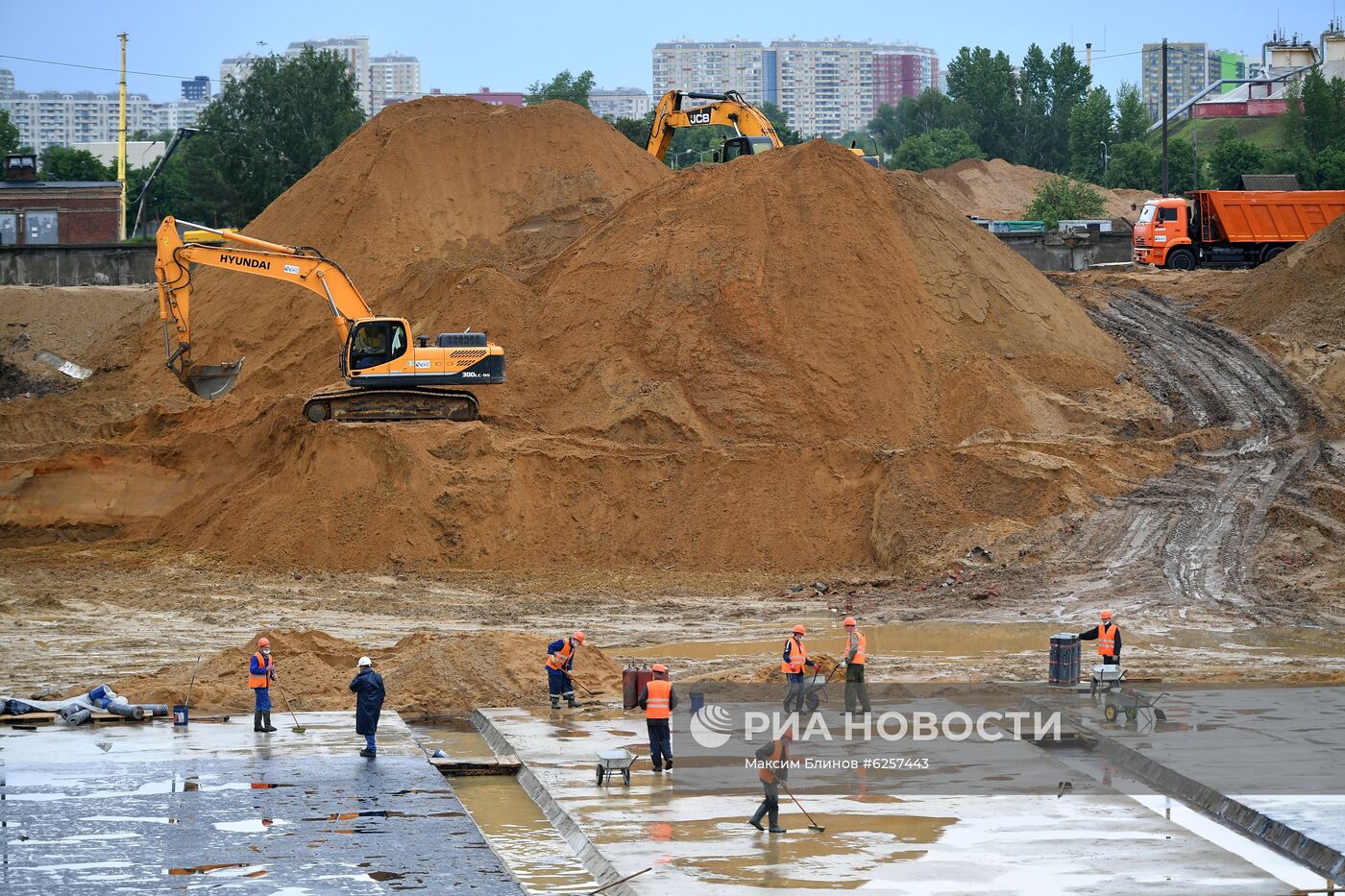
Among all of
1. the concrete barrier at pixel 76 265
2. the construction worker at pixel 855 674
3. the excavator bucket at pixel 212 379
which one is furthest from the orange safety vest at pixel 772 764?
the concrete barrier at pixel 76 265

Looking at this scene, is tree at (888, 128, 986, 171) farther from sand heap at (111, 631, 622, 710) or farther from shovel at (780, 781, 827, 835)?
shovel at (780, 781, 827, 835)

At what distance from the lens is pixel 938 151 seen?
9981cm

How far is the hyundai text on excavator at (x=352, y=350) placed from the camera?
101ft

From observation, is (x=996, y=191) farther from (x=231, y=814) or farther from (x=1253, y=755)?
(x=231, y=814)

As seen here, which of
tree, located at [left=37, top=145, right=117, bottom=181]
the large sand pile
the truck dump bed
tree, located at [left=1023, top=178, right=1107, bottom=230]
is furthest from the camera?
tree, located at [left=37, top=145, right=117, bottom=181]

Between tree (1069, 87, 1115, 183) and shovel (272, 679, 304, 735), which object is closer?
shovel (272, 679, 304, 735)

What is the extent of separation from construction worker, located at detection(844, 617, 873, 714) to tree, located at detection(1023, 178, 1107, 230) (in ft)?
161

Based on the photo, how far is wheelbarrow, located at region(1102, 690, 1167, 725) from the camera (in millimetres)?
17703

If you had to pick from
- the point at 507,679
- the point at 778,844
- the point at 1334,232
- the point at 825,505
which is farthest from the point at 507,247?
the point at 778,844

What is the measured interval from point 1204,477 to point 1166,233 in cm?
1632

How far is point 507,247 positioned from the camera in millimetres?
43594

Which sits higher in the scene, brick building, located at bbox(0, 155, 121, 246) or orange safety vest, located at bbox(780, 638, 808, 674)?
brick building, located at bbox(0, 155, 121, 246)

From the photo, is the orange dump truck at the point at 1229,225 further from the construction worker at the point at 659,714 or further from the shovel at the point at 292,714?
the construction worker at the point at 659,714

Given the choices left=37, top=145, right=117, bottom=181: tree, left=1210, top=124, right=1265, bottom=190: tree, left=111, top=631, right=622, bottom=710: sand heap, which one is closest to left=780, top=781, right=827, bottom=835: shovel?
left=111, top=631, right=622, bottom=710: sand heap
